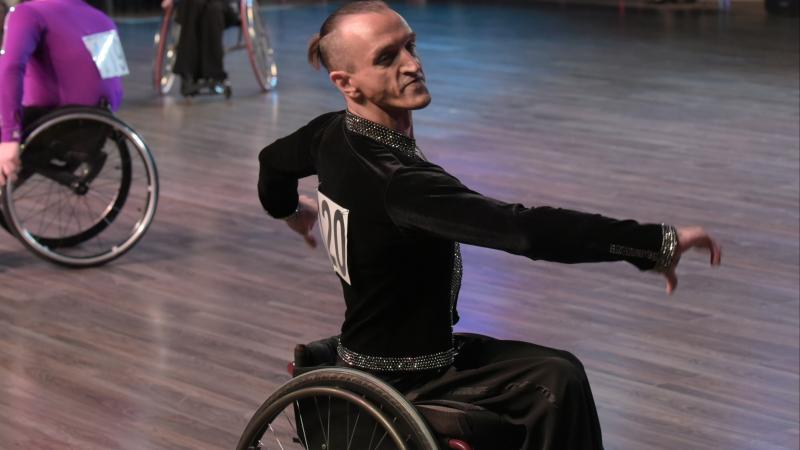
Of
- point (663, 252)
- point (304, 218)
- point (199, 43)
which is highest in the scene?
point (663, 252)

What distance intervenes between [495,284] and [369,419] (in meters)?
2.22

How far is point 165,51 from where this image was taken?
8023 mm

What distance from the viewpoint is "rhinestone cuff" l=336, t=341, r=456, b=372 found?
7.33 feet

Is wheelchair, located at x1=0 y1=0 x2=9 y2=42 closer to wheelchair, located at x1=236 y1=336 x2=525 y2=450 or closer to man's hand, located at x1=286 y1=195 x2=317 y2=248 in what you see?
man's hand, located at x1=286 y1=195 x2=317 y2=248

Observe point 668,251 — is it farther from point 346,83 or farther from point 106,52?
point 106,52

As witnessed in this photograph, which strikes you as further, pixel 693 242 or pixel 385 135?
pixel 385 135

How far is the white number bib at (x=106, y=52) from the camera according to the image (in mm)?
4363

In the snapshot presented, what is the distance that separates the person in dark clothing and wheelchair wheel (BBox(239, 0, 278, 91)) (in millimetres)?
120

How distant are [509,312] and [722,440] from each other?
104 cm

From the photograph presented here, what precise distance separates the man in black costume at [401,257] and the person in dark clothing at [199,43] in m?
5.61

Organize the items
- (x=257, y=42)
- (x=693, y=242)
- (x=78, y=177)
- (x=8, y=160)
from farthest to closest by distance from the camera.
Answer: (x=257, y=42) → (x=78, y=177) → (x=8, y=160) → (x=693, y=242)

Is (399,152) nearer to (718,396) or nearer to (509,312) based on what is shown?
(718,396)

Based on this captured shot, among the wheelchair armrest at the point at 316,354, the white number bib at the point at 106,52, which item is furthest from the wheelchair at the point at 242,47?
the wheelchair armrest at the point at 316,354

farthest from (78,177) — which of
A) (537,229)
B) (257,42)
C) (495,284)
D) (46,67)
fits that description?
(257,42)
